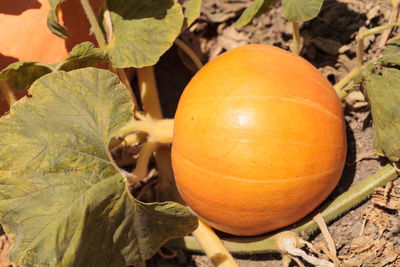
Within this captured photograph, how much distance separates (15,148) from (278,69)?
887mm

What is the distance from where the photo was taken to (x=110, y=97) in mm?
1561

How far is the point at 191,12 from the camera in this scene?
1.96 m

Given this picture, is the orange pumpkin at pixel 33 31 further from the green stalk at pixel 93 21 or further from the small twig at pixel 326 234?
the small twig at pixel 326 234

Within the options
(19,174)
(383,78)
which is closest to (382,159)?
(383,78)

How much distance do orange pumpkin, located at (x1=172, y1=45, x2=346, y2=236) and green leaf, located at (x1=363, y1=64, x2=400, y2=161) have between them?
129 mm

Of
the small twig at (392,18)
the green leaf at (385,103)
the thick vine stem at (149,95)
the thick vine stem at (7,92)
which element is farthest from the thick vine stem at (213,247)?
the small twig at (392,18)

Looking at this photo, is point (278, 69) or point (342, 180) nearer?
point (278, 69)

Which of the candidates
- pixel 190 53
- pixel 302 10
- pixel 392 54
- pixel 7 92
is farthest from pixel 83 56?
pixel 392 54

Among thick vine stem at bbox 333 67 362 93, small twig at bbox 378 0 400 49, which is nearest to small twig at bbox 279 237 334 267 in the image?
thick vine stem at bbox 333 67 362 93

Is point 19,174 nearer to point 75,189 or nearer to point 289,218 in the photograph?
point 75,189

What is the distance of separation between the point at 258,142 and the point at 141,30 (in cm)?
65

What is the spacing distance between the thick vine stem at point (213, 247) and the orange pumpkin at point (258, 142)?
0.37 feet

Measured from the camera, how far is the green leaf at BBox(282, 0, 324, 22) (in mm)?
1690

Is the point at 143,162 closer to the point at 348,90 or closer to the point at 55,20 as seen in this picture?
the point at 55,20
